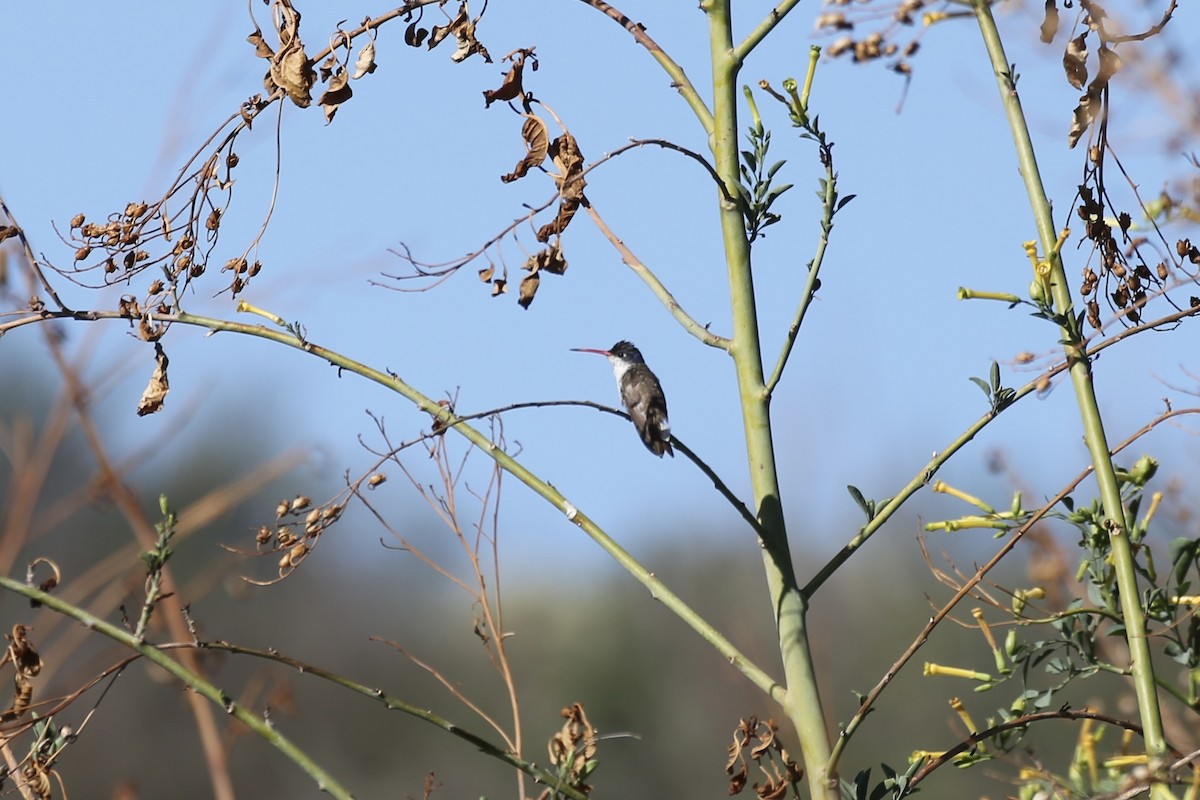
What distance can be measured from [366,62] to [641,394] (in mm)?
3291

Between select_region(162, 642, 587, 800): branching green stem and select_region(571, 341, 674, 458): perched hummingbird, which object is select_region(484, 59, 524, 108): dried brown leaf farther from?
select_region(571, 341, 674, 458): perched hummingbird

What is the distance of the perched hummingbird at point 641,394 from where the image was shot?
487 cm

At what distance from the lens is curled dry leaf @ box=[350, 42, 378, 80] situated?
8.43 feet

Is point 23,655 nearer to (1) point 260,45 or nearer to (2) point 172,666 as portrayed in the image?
(2) point 172,666

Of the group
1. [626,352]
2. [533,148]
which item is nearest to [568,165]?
[533,148]

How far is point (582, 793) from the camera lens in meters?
2.23

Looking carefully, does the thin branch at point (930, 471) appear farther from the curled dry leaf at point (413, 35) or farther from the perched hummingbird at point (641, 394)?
the perched hummingbird at point (641, 394)

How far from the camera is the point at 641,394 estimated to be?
226 inches

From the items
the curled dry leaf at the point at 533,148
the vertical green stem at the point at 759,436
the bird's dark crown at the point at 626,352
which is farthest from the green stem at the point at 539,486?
the bird's dark crown at the point at 626,352

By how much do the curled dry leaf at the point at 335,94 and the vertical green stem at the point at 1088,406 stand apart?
1173 millimetres

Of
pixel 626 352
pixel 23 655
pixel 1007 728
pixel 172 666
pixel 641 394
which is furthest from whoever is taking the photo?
pixel 626 352

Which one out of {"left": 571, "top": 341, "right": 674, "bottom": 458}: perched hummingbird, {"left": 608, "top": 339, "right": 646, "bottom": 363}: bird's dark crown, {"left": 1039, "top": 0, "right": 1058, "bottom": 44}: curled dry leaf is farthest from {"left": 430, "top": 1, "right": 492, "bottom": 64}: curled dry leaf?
{"left": 608, "top": 339, "right": 646, "bottom": 363}: bird's dark crown

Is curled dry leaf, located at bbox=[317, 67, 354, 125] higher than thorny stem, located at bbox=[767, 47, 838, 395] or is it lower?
higher

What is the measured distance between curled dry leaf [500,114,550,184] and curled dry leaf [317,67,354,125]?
0.43 metres
